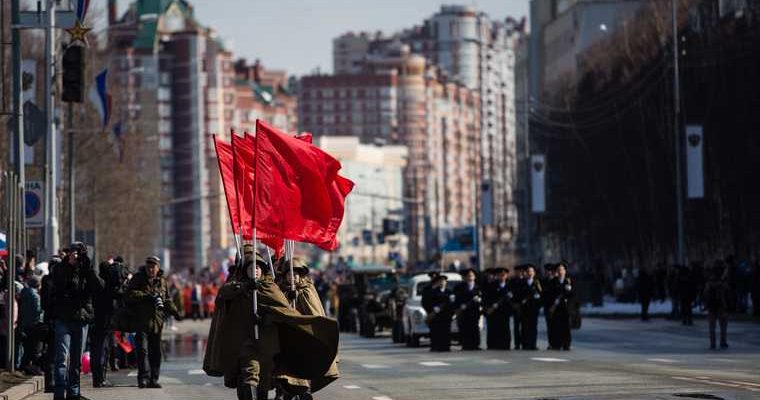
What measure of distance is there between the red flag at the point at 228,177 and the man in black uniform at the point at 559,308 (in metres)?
17.6

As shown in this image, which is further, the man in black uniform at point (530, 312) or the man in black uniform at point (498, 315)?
the man in black uniform at point (498, 315)

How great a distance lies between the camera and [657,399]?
22.8 metres

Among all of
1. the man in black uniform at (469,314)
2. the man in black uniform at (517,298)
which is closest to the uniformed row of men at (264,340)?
the man in black uniform at (517,298)

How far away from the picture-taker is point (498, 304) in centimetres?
4278

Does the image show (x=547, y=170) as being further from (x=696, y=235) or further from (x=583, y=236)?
(x=696, y=235)

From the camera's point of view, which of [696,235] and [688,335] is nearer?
[688,335]

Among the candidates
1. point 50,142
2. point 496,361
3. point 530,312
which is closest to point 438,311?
point 530,312

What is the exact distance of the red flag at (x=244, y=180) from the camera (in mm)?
22578


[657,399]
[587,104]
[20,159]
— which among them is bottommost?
[657,399]

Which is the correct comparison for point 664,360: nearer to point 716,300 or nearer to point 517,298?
point 716,300

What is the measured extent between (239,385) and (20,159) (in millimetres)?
13562

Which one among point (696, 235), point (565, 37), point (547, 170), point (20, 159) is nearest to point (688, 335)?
point (20, 159)

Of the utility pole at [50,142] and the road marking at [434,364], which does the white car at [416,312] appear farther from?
the road marking at [434,364]

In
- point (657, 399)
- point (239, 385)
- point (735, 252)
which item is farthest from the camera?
point (735, 252)
